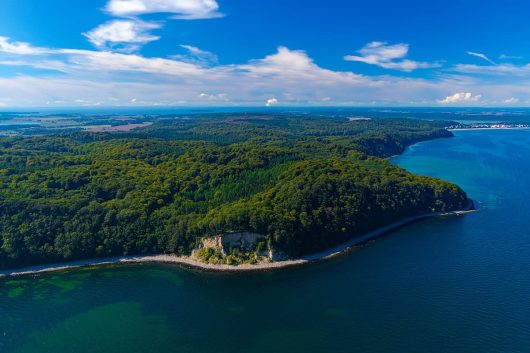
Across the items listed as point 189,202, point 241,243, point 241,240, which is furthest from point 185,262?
point 189,202

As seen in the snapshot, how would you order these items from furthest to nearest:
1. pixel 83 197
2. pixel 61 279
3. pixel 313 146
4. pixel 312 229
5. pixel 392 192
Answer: pixel 313 146
pixel 392 192
pixel 83 197
pixel 312 229
pixel 61 279

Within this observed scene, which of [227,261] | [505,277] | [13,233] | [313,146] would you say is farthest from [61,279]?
[313,146]

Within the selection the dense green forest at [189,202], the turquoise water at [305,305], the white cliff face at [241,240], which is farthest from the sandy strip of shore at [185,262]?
the white cliff face at [241,240]

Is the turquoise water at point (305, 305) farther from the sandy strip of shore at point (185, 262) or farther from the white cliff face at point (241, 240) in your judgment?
the white cliff face at point (241, 240)

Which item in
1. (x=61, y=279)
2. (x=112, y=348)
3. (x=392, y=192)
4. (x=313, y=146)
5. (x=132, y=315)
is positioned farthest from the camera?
(x=313, y=146)

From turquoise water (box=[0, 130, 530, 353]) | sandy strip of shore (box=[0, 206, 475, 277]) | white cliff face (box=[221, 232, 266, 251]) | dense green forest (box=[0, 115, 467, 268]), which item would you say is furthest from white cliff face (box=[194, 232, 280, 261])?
turquoise water (box=[0, 130, 530, 353])

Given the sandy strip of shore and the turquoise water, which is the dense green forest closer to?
the sandy strip of shore

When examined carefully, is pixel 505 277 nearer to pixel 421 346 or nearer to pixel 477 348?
pixel 477 348
